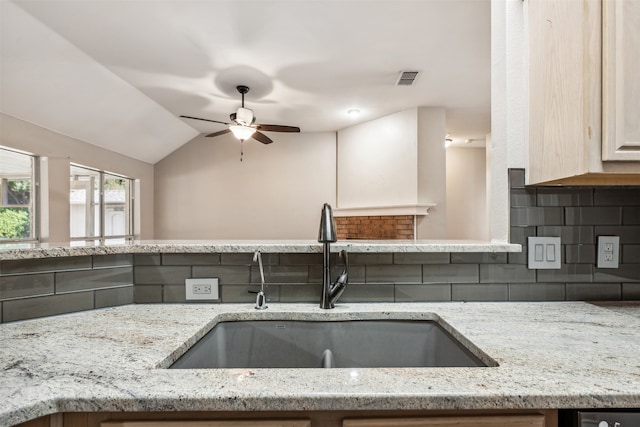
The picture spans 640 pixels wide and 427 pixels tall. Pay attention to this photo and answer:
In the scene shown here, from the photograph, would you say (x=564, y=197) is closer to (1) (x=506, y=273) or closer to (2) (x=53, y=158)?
(1) (x=506, y=273)

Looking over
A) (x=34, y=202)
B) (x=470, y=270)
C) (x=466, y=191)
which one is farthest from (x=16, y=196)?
(x=466, y=191)

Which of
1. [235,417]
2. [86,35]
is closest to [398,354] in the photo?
[235,417]

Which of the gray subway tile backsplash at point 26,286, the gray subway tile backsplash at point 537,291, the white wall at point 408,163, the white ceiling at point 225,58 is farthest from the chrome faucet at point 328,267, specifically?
the white wall at point 408,163

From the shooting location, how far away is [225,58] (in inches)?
131

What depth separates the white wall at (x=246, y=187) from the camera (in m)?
6.08

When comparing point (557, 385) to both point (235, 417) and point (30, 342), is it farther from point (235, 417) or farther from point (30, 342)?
point (30, 342)

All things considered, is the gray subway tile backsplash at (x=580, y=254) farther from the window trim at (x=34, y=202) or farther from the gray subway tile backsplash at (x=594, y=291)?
the window trim at (x=34, y=202)

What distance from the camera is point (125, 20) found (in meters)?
2.65

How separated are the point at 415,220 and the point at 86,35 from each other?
4.12m

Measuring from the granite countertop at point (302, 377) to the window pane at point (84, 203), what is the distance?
4803 millimetres

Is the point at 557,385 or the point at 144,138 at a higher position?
the point at 144,138

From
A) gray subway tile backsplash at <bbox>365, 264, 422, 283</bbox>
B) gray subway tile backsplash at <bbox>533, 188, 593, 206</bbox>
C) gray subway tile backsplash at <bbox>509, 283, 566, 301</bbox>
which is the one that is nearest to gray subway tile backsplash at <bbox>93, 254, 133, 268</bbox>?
gray subway tile backsplash at <bbox>365, 264, 422, 283</bbox>

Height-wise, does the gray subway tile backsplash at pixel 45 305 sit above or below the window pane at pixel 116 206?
below

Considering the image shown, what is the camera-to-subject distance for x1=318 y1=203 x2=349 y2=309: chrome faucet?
3.50 ft
